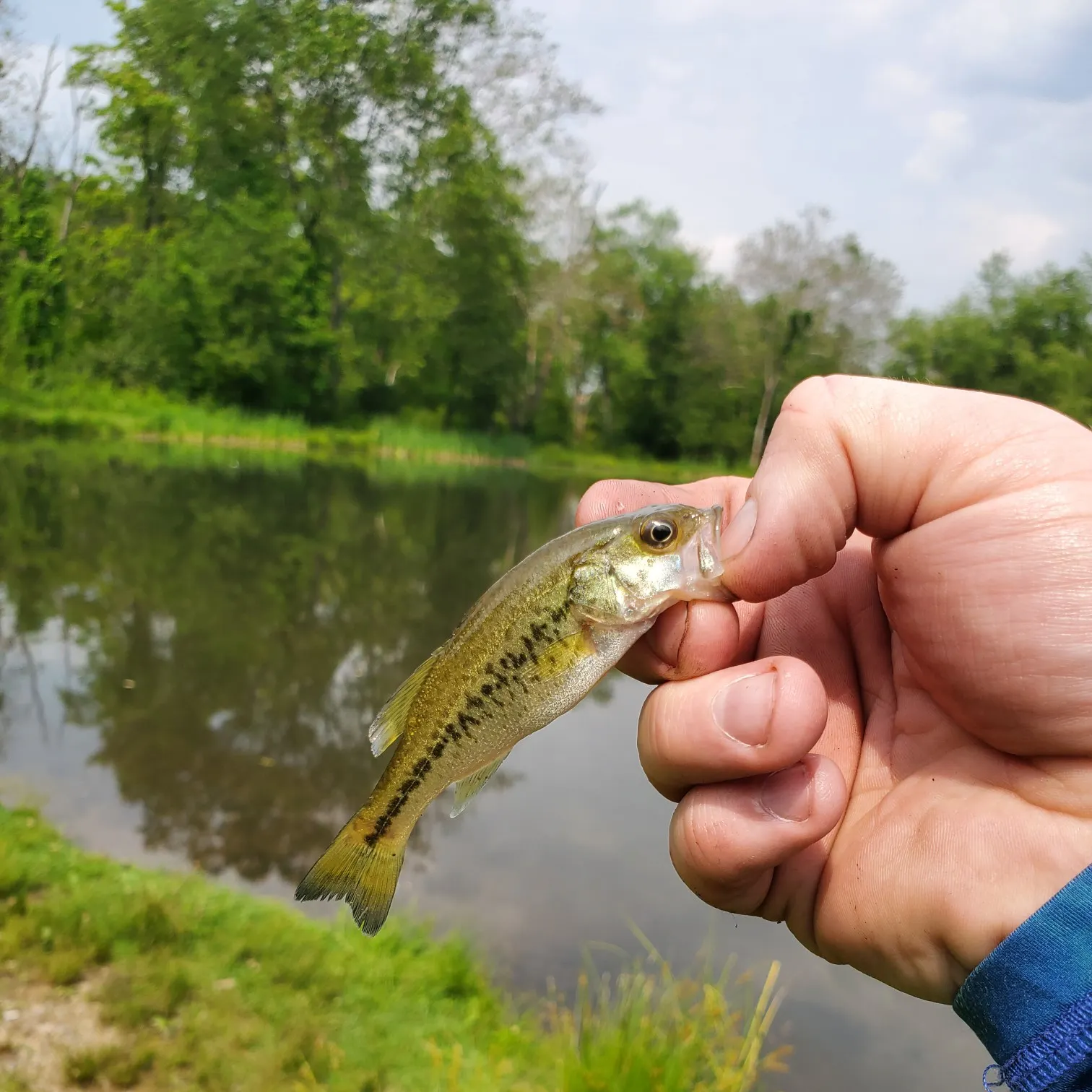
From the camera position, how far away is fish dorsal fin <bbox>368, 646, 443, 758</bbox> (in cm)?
238

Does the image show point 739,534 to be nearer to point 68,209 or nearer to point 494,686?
point 494,686

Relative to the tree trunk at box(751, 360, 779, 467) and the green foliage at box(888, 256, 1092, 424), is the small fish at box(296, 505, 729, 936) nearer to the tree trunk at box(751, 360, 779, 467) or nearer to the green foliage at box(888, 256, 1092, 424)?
the green foliage at box(888, 256, 1092, 424)

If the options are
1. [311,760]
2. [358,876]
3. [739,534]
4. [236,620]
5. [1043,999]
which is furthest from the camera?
[236,620]

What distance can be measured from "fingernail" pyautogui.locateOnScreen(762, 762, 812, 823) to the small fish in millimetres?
608

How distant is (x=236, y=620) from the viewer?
14.3m

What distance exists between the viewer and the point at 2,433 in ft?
108

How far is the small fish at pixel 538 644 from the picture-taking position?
7.49ft

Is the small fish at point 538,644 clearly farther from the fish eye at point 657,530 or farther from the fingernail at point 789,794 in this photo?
the fingernail at point 789,794

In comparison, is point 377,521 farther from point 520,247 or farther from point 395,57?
point 395,57

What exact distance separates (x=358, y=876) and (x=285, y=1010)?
3.67 m

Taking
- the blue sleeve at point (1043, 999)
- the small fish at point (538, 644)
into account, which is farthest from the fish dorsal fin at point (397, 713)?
the blue sleeve at point (1043, 999)

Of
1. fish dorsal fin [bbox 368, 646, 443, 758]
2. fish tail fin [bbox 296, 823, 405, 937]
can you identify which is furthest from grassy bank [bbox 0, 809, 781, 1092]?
fish dorsal fin [bbox 368, 646, 443, 758]

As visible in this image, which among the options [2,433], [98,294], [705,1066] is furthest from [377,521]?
[98,294]

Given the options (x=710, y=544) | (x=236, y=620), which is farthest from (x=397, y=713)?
(x=236, y=620)
